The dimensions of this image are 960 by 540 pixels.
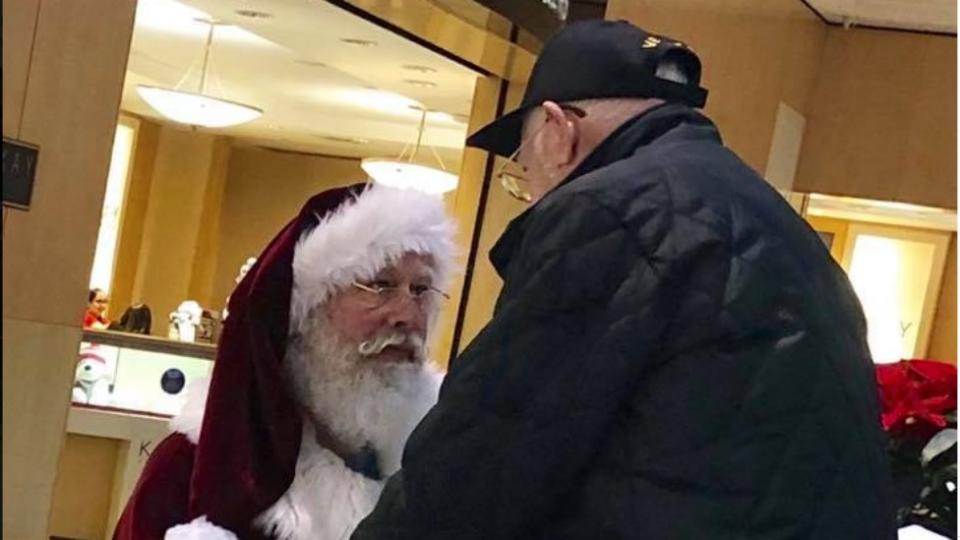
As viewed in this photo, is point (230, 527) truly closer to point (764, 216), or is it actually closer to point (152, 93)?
point (764, 216)

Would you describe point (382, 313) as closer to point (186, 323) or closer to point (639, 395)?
point (639, 395)

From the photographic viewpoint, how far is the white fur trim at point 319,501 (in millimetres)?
1802

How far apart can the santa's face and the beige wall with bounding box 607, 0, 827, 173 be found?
8.55 ft

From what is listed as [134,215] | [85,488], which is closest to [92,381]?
[85,488]

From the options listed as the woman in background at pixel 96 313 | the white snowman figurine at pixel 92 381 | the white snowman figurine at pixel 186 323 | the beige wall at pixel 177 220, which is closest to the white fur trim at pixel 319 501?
the white snowman figurine at pixel 92 381

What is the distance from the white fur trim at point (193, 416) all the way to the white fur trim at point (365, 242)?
0.50ft

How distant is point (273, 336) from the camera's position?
1.84 m

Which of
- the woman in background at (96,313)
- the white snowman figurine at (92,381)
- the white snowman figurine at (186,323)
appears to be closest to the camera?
the white snowman figurine at (92,381)

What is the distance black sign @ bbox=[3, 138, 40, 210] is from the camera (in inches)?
91.0

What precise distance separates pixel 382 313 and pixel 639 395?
70 centimetres

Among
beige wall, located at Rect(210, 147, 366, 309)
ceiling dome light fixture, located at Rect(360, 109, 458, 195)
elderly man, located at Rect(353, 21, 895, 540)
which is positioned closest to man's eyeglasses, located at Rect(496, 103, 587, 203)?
elderly man, located at Rect(353, 21, 895, 540)

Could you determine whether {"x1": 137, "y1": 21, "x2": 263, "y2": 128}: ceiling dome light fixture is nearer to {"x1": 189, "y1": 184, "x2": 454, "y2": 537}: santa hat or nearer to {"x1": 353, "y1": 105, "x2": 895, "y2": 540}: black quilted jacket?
{"x1": 189, "y1": 184, "x2": 454, "y2": 537}: santa hat

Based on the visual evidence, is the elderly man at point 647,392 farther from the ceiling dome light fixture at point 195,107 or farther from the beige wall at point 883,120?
the ceiling dome light fixture at point 195,107

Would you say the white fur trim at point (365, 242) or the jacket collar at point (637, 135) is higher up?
the jacket collar at point (637, 135)
